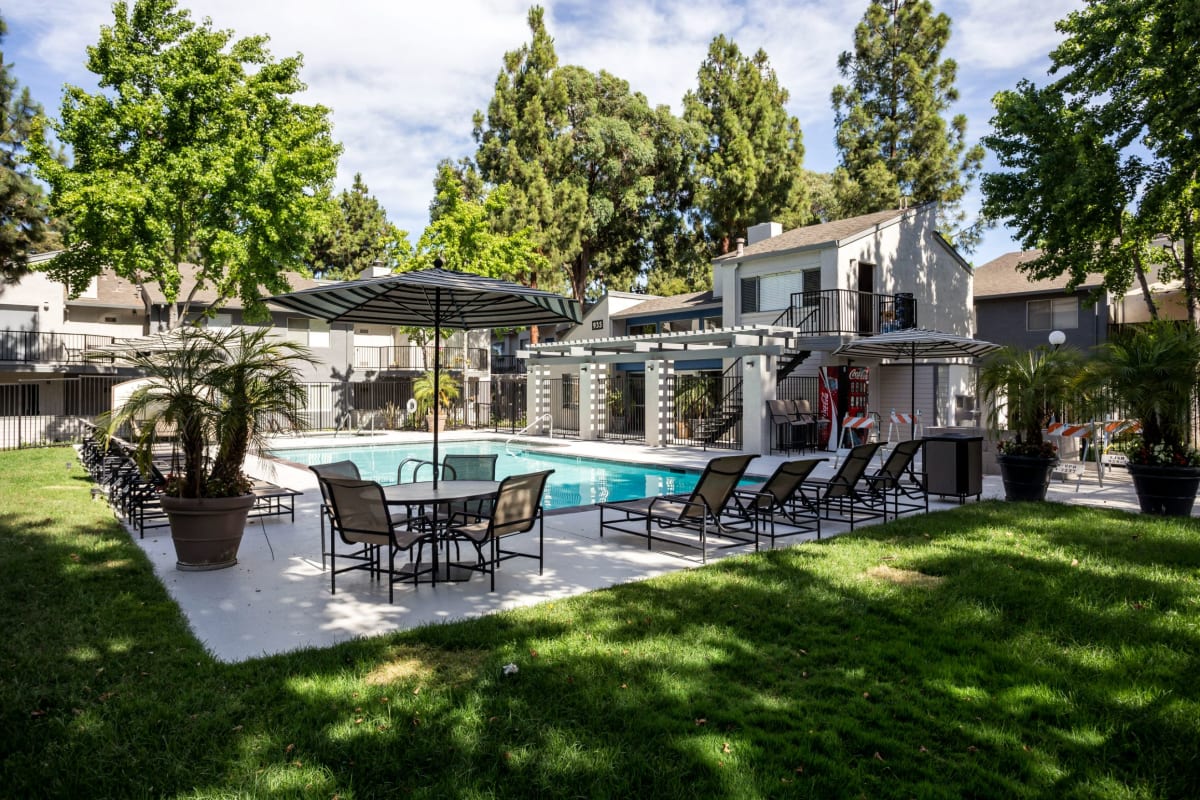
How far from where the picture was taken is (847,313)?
2162 cm

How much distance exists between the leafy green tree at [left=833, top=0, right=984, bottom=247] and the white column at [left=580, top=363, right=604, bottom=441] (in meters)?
17.3

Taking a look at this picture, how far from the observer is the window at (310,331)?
29203 millimetres

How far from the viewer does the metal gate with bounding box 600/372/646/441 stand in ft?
72.4

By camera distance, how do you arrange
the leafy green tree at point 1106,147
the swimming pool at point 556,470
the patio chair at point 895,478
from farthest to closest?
the leafy green tree at point 1106,147 < the swimming pool at point 556,470 < the patio chair at point 895,478

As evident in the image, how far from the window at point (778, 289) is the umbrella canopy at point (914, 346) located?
8.11m

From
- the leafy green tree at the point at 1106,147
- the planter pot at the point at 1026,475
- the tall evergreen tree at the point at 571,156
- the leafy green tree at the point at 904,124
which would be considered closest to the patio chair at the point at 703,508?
the planter pot at the point at 1026,475

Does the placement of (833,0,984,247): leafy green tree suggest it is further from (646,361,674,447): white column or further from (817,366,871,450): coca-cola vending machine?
(646,361,674,447): white column

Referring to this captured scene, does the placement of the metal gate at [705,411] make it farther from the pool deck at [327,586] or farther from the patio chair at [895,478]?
the pool deck at [327,586]

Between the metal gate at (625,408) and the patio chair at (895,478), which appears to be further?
the metal gate at (625,408)

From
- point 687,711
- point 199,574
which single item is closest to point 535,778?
point 687,711

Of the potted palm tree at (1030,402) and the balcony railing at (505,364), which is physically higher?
the balcony railing at (505,364)

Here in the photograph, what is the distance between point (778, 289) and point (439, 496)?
19.5 m

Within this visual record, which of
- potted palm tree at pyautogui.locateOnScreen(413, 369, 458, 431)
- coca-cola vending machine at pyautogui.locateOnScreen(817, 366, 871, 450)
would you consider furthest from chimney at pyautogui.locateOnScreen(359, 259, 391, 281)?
coca-cola vending machine at pyautogui.locateOnScreen(817, 366, 871, 450)

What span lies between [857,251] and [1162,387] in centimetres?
1478
